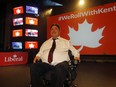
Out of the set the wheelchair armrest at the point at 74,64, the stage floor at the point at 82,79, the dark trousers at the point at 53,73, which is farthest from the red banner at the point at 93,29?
the dark trousers at the point at 53,73

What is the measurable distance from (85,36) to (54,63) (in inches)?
241

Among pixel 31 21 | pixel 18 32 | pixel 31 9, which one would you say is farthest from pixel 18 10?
pixel 18 32

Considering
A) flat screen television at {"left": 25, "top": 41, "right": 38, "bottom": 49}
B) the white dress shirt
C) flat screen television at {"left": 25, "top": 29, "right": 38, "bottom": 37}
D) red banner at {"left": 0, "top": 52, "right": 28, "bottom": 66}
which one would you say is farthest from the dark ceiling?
the white dress shirt

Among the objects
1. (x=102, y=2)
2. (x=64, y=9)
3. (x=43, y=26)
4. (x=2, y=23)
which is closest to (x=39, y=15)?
(x=43, y=26)

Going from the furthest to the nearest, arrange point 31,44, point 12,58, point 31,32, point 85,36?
point 31,44 < point 31,32 < point 85,36 < point 12,58

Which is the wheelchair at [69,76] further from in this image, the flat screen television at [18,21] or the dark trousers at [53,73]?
the flat screen television at [18,21]

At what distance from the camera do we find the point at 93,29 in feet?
26.6

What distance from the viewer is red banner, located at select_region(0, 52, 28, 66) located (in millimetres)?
6699

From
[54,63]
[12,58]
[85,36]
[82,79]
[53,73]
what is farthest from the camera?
[85,36]

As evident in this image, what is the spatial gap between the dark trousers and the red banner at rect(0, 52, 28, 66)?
15.5 feet

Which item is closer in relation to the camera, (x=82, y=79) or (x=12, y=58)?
(x=82, y=79)

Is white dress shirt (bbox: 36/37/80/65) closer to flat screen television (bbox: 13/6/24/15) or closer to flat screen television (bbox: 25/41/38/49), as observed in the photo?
flat screen television (bbox: 25/41/38/49)

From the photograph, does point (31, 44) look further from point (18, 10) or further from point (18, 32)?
point (18, 10)

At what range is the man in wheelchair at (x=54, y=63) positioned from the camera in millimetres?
2098
